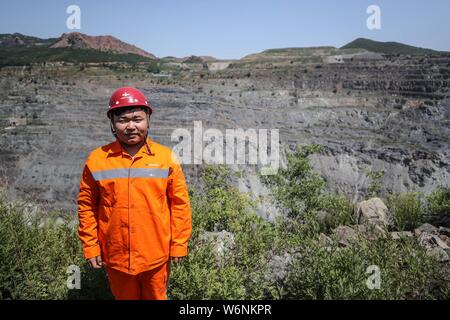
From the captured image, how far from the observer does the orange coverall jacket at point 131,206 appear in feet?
8.79

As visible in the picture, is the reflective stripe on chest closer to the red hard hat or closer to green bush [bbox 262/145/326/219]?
the red hard hat

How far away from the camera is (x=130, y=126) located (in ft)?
8.93

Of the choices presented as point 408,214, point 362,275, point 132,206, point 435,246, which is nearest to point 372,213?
point 408,214

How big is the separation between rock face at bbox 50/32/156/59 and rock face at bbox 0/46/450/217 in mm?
47632

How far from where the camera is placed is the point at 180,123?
24.8 metres

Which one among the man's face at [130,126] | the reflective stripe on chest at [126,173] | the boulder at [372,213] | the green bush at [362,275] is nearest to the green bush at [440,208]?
the boulder at [372,213]

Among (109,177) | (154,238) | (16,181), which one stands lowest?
(16,181)

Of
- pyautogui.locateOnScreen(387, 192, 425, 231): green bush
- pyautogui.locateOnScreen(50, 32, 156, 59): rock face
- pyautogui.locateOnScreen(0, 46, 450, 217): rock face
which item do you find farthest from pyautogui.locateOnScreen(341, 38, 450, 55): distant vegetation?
pyautogui.locateOnScreen(387, 192, 425, 231): green bush

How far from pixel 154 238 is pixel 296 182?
5368 mm

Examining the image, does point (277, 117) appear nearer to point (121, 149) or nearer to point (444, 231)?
point (444, 231)

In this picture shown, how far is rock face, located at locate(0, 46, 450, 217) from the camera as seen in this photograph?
19281 millimetres

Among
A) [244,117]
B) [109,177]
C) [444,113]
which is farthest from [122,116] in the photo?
[444,113]

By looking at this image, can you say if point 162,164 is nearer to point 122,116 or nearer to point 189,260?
point 122,116

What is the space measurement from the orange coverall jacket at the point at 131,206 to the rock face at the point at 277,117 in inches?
395
